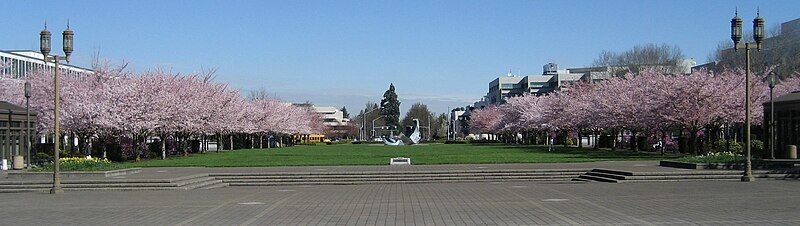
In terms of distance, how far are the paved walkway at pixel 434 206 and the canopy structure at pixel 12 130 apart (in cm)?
1467

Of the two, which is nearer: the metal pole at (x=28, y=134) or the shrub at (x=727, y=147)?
the metal pole at (x=28, y=134)

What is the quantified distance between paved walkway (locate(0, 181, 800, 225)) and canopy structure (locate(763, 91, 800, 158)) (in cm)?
1282

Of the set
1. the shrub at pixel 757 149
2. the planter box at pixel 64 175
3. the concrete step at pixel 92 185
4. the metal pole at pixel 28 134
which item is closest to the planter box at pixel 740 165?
the shrub at pixel 757 149

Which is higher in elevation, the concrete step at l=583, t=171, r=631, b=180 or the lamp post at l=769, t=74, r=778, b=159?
the lamp post at l=769, t=74, r=778, b=159

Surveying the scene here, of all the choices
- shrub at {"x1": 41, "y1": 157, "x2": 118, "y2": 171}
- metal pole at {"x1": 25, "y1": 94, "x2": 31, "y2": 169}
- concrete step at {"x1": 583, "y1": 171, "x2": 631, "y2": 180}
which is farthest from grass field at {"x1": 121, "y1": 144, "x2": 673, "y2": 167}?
concrete step at {"x1": 583, "y1": 171, "x2": 631, "y2": 180}

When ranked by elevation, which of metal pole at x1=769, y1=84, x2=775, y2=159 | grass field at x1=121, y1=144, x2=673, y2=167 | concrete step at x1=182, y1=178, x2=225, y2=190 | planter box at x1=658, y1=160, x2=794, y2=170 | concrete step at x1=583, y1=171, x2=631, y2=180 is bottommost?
concrete step at x1=182, y1=178, x2=225, y2=190

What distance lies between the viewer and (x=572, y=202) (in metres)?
20.8

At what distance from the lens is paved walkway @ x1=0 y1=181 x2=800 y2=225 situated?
16.9 metres

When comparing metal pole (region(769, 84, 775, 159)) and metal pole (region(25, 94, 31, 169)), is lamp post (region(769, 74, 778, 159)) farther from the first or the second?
metal pole (region(25, 94, 31, 169))

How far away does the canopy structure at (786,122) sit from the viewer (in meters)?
39.6

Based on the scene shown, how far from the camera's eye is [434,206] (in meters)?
20.6

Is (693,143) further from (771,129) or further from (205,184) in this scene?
(205,184)

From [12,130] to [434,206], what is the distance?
91.2 ft

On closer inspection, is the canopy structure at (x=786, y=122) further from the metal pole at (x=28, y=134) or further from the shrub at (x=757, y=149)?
the metal pole at (x=28, y=134)
